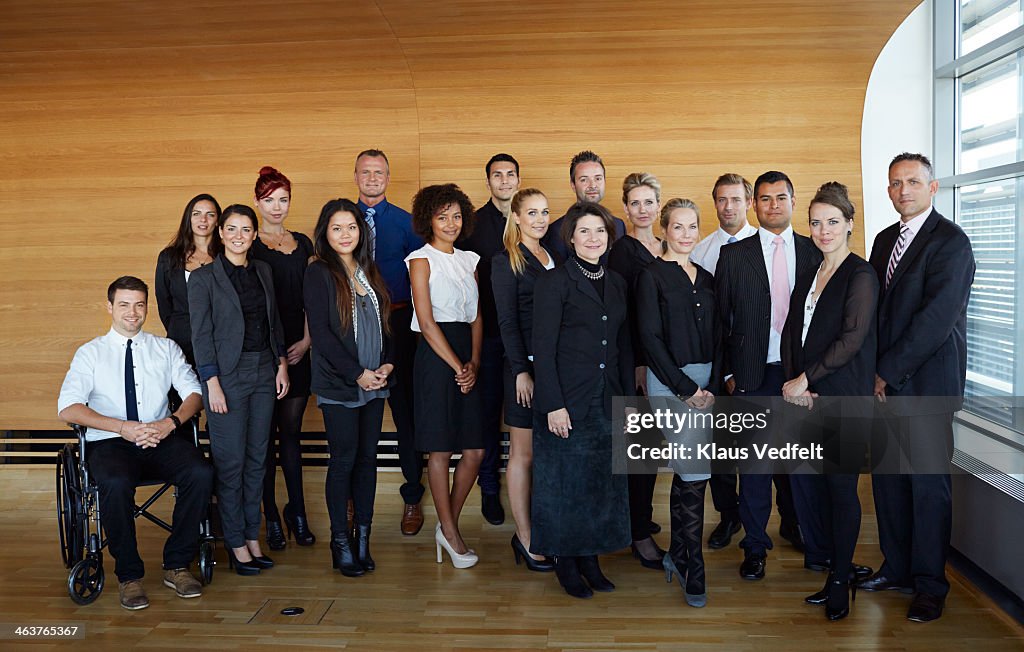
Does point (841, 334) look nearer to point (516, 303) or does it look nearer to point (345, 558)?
point (516, 303)

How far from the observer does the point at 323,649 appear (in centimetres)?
324

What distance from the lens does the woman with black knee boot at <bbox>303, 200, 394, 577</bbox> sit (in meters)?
3.87

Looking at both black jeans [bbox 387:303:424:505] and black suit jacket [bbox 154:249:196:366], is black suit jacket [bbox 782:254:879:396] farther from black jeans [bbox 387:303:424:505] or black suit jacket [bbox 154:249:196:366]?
black suit jacket [bbox 154:249:196:366]

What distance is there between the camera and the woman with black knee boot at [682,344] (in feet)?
11.7

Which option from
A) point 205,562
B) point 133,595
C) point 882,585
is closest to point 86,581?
point 133,595

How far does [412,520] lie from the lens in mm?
4668

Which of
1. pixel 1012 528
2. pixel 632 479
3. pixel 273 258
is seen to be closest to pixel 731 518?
pixel 632 479

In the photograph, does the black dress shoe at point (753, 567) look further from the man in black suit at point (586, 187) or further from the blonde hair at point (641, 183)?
the blonde hair at point (641, 183)

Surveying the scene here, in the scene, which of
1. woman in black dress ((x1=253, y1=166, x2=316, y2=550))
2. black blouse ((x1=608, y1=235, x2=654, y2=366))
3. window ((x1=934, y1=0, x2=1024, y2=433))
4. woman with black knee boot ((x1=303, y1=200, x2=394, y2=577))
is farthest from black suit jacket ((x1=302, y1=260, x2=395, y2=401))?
window ((x1=934, y1=0, x2=1024, y2=433))

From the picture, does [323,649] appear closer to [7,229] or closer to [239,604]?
[239,604]

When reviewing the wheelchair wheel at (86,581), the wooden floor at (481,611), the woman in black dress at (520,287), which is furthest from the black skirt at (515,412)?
the wheelchair wheel at (86,581)

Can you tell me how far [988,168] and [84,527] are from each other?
4.87 meters

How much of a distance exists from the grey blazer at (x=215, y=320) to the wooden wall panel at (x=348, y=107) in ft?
4.16

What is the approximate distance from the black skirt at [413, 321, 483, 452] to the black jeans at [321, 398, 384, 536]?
221 mm
